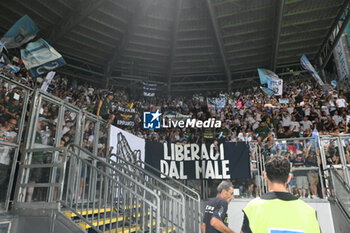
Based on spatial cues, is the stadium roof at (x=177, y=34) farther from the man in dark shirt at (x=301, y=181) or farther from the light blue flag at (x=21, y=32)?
the man in dark shirt at (x=301, y=181)

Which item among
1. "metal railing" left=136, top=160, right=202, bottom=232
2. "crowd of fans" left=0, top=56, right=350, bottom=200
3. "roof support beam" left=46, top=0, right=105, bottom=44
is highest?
"roof support beam" left=46, top=0, right=105, bottom=44

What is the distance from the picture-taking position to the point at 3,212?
422 cm

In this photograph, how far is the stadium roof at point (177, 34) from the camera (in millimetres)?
14852

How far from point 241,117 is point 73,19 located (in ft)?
38.0

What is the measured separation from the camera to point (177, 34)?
17.4 meters

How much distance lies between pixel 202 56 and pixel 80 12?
9538 millimetres

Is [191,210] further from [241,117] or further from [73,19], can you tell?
[73,19]

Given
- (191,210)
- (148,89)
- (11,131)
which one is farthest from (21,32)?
(148,89)

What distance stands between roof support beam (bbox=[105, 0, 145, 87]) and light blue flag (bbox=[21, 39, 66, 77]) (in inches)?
359

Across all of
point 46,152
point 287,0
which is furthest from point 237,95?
point 46,152

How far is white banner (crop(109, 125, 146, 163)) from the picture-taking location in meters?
7.74

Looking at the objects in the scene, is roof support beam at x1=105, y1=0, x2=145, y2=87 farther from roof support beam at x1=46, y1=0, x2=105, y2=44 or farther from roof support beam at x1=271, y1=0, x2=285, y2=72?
roof support beam at x1=271, y1=0, x2=285, y2=72

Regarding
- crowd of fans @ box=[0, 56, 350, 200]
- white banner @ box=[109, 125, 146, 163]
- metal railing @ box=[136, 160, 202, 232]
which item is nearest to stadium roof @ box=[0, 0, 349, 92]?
crowd of fans @ box=[0, 56, 350, 200]

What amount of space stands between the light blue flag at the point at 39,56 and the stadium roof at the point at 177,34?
7281 mm
